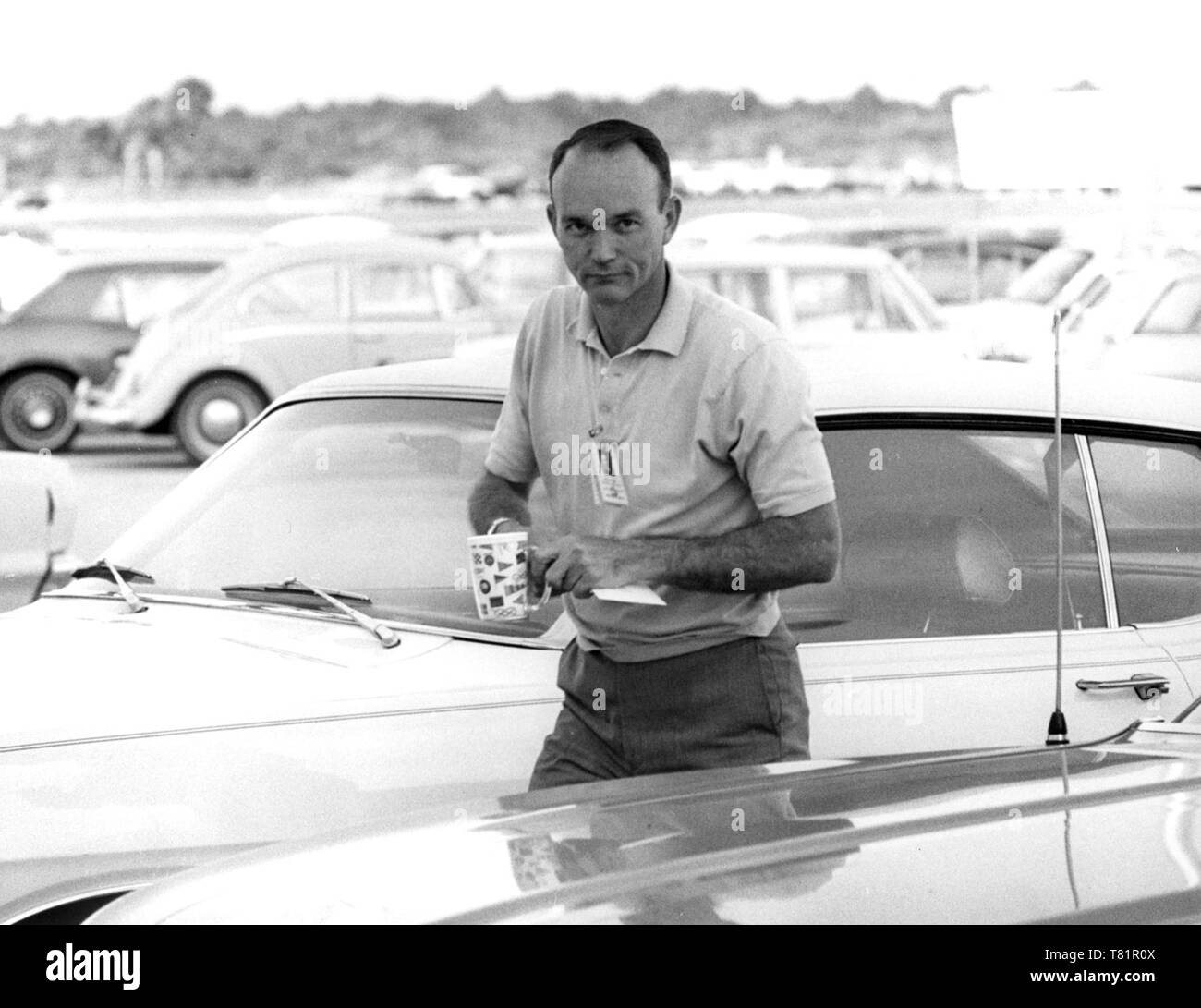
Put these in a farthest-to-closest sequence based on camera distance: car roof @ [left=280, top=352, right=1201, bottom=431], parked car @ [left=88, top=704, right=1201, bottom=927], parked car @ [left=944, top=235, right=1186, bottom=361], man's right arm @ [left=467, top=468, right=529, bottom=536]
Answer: parked car @ [left=944, top=235, right=1186, bottom=361] → car roof @ [left=280, top=352, right=1201, bottom=431] → man's right arm @ [left=467, top=468, right=529, bottom=536] → parked car @ [left=88, top=704, right=1201, bottom=927]

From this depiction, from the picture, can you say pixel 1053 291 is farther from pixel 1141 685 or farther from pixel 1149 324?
pixel 1141 685

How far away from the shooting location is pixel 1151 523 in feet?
12.6

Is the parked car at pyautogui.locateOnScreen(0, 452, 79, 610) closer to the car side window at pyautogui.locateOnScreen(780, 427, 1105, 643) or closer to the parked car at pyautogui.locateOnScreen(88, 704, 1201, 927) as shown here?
the car side window at pyautogui.locateOnScreen(780, 427, 1105, 643)

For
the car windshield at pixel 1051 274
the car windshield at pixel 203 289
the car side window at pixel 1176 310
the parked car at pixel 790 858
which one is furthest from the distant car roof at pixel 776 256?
the parked car at pixel 790 858

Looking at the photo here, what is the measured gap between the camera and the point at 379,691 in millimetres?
3395

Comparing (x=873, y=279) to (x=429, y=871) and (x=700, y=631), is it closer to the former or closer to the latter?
(x=700, y=631)

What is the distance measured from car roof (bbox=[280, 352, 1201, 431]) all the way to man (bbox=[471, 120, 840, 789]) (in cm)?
69

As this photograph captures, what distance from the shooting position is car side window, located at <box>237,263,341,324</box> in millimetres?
13625

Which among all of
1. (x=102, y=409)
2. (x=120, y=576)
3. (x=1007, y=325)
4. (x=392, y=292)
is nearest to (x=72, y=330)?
(x=102, y=409)

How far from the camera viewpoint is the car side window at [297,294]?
13625 millimetres

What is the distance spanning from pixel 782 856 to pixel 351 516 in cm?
184

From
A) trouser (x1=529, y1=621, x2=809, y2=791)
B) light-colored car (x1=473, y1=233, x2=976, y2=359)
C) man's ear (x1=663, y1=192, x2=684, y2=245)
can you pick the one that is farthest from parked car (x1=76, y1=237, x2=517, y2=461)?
trouser (x1=529, y1=621, x2=809, y2=791)
